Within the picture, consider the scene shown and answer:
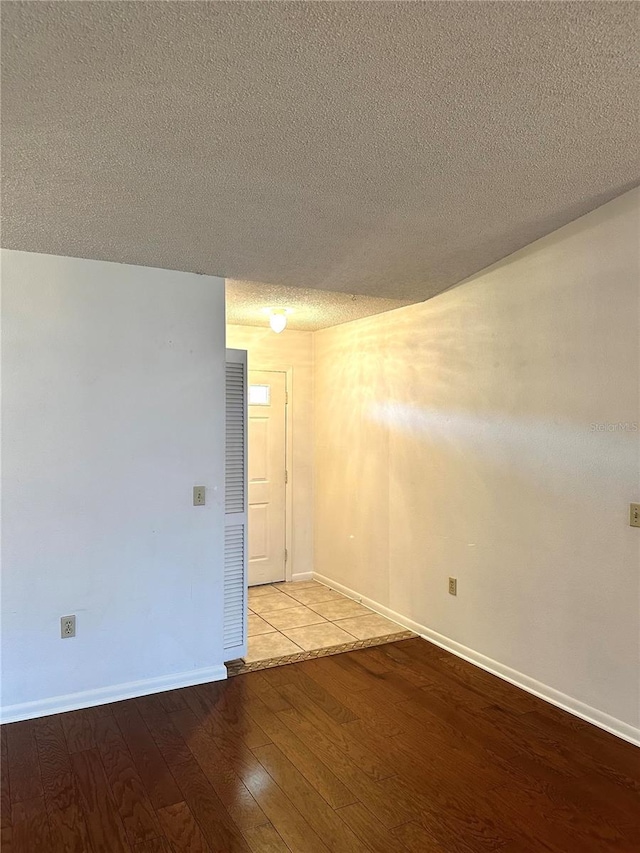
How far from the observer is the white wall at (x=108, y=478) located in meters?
2.81

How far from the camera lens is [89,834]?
6.56 feet

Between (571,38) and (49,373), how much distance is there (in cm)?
254

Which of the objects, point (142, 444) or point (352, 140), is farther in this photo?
point (142, 444)

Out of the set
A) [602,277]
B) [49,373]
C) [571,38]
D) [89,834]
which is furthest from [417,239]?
[89,834]

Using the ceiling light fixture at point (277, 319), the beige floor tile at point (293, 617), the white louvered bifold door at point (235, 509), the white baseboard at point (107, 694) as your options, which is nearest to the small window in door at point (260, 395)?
the ceiling light fixture at point (277, 319)

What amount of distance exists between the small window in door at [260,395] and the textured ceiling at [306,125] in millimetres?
2096

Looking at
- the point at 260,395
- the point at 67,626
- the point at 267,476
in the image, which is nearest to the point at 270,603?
the point at 267,476

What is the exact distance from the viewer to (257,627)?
4.05 meters

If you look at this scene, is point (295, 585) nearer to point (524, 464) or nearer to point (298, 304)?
point (298, 304)

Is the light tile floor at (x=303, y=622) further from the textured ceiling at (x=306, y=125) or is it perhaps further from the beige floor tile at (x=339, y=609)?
the textured ceiling at (x=306, y=125)

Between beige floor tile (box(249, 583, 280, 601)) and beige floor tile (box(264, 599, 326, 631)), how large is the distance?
1.43ft

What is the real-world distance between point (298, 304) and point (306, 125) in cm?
Answer: 215

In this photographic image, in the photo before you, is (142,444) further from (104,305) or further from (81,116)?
(81,116)

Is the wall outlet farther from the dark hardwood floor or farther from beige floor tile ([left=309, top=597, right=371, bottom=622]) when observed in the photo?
beige floor tile ([left=309, top=597, right=371, bottom=622])
